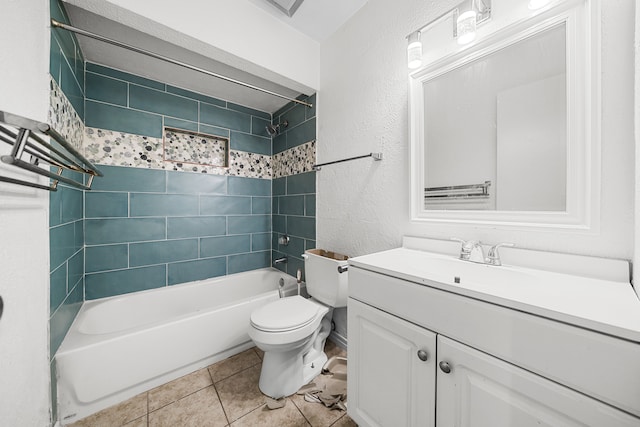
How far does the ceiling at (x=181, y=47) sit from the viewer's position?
141 centimetres

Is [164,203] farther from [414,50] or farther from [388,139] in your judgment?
[414,50]

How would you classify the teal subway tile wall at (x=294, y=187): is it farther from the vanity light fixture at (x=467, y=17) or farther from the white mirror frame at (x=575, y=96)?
the white mirror frame at (x=575, y=96)

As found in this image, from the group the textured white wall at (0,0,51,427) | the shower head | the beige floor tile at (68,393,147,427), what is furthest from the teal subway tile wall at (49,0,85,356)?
the shower head

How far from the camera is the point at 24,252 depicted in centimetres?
79

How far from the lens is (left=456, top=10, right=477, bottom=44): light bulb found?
99 cm

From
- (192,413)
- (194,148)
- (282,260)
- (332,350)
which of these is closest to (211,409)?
(192,413)

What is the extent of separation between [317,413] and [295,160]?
74.8 inches

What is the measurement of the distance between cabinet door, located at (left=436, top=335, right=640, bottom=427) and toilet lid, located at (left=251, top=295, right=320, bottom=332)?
2.53ft

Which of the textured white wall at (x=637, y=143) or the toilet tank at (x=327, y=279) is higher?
the textured white wall at (x=637, y=143)

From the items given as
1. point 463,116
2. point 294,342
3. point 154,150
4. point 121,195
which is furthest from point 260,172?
point 463,116

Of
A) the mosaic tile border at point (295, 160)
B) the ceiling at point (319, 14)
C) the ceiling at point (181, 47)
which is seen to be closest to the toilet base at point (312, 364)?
the mosaic tile border at point (295, 160)

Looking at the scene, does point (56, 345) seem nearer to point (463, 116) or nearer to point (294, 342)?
point (294, 342)

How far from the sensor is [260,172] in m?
2.48

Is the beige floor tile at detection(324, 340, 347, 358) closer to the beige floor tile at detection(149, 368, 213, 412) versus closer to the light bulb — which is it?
the beige floor tile at detection(149, 368, 213, 412)
